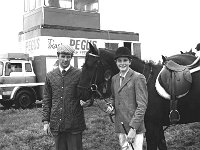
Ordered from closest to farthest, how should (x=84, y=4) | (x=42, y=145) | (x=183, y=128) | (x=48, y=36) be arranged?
(x=42, y=145), (x=183, y=128), (x=48, y=36), (x=84, y=4)

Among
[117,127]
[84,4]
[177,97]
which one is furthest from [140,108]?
[84,4]

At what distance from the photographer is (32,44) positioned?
1279cm

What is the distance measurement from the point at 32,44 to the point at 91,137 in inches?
290

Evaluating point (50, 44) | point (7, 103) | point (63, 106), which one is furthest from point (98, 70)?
point (7, 103)

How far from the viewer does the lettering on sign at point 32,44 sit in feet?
Answer: 40.4

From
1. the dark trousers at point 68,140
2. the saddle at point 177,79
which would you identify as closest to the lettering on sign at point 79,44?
the saddle at point 177,79

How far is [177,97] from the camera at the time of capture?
170 inches

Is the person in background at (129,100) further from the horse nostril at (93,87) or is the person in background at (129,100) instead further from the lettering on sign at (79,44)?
the lettering on sign at (79,44)

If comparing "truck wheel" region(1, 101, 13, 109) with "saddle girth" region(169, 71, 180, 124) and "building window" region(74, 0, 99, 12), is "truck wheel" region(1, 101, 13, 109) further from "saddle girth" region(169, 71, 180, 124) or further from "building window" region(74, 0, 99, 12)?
"saddle girth" region(169, 71, 180, 124)

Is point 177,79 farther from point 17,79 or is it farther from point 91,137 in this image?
point 17,79

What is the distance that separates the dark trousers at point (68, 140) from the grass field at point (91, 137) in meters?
2.25

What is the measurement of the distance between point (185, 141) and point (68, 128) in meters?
3.53

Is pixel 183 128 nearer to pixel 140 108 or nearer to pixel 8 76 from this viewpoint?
pixel 140 108

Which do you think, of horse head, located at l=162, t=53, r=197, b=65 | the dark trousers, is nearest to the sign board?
horse head, located at l=162, t=53, r=197, b=65
